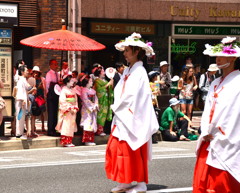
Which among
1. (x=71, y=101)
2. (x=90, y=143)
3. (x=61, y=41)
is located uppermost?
(x=61, y=41)

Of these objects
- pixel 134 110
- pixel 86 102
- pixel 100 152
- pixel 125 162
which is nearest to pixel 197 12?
pixel 86 102

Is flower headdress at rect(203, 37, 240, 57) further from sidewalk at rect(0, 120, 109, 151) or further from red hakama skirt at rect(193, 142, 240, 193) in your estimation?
sidewalk at rect(0, 120, 109, 151)

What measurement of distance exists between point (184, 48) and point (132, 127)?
1462 centimetres

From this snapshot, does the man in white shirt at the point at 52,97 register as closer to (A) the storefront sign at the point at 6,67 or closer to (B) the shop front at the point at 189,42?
(A) the storefront sign at the point at 6,67

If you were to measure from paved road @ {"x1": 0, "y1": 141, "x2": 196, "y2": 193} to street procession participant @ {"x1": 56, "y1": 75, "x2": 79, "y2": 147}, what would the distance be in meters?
0.37

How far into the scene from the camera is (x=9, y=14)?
18.2 meters

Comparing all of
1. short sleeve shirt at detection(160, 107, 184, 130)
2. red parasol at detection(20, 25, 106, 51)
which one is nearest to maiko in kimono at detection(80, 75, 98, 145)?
red parasol at detection(20, 25, 106, 51)

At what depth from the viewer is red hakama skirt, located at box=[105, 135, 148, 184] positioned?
25.5 ft

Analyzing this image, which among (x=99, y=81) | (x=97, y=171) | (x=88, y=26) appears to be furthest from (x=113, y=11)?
(x=97, y=171)

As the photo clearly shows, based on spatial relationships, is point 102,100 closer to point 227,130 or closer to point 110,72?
point 110,72

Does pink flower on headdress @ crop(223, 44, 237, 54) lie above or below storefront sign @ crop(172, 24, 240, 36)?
below

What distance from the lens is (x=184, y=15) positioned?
21984 mm

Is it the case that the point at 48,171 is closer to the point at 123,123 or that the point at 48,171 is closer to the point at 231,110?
the point at 123,123

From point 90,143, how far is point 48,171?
13.2 feet
